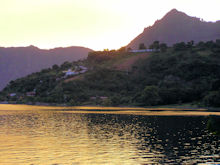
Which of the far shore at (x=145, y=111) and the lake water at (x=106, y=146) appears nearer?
the lake water at (x=106, y=146)

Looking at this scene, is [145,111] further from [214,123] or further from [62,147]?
[62,147]

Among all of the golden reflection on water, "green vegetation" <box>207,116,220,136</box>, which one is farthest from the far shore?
"green vegetation" <box>207,116,220,136</box>

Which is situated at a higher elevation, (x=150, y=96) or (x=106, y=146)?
(x=150, y=96)

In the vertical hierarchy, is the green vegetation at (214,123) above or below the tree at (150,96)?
below

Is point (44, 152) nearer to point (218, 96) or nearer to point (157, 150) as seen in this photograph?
point (157, 150)

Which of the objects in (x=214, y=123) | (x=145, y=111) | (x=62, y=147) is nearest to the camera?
(x=62, y=147)

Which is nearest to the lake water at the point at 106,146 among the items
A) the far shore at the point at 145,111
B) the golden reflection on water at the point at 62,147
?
the golden reflection on water at the point at 62,147

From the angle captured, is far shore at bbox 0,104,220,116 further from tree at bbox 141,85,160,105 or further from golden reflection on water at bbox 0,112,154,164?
golden reflection on water at bbox 0,112,154,164

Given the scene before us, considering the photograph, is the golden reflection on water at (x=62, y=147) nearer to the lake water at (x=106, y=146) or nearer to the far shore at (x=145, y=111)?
the lake water at (x=106, y=146)

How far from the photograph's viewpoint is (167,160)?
35.6 m

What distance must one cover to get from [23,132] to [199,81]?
145m

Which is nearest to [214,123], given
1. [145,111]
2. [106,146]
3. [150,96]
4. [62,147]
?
[106,146]

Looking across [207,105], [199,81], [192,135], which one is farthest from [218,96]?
[192,135]

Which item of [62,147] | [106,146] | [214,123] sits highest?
[214,123]
